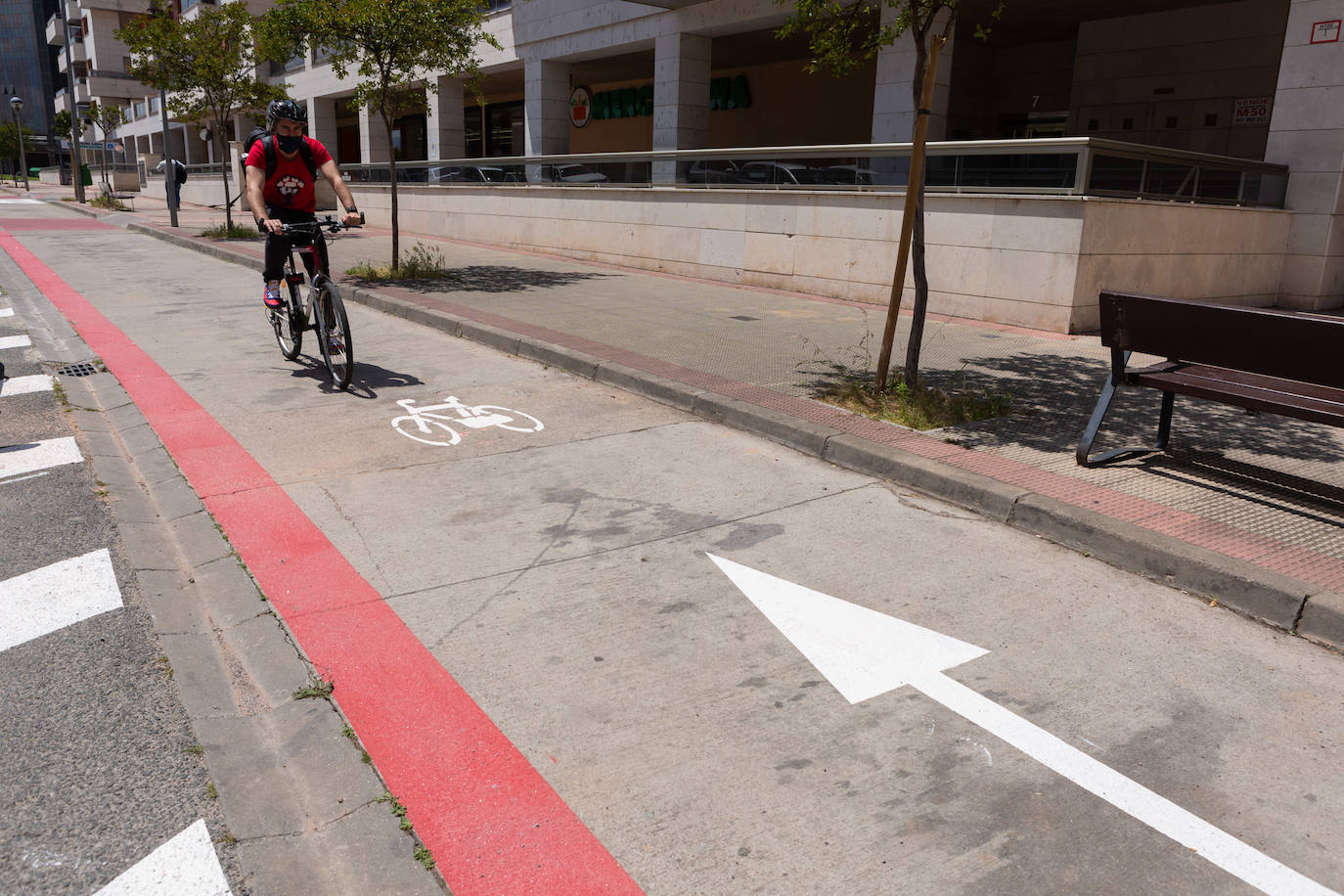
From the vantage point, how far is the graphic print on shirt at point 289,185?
7.55 meters

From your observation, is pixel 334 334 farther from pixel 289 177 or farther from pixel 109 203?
pixel 109 203

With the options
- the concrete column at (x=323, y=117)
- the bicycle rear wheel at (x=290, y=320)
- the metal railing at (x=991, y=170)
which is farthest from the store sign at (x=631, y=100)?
the bicycle rear wheel at (x=290, y=320)

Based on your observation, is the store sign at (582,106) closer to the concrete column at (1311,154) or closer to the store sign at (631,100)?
the store sign at (631,100)

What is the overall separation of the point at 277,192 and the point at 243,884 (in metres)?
6.38

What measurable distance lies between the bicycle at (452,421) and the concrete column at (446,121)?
76.4 feet

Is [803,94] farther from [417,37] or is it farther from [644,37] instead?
[417,37]

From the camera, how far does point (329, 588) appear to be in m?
→ 4.09

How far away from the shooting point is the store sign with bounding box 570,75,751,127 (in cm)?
2889

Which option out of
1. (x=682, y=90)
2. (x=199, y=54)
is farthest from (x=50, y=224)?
(x=682, y=90)

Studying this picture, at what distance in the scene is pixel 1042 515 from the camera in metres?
4.79

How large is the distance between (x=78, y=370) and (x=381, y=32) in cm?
772

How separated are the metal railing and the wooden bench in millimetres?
5216

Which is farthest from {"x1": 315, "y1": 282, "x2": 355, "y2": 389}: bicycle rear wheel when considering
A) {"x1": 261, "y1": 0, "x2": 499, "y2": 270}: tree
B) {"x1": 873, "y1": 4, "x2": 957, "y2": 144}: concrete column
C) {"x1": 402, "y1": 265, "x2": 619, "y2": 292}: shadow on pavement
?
{"x1": 873, "y1": 4, "x2": 957, "y2": 144}: concrete column

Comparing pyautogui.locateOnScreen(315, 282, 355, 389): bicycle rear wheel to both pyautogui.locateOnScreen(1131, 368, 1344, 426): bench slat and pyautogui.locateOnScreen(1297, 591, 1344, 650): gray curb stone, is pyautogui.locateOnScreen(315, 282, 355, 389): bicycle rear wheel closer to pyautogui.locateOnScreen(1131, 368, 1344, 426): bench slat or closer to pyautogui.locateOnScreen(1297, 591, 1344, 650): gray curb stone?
pyautogui.locateOnScreen(1131, 368, 1344, 426): bench slat
